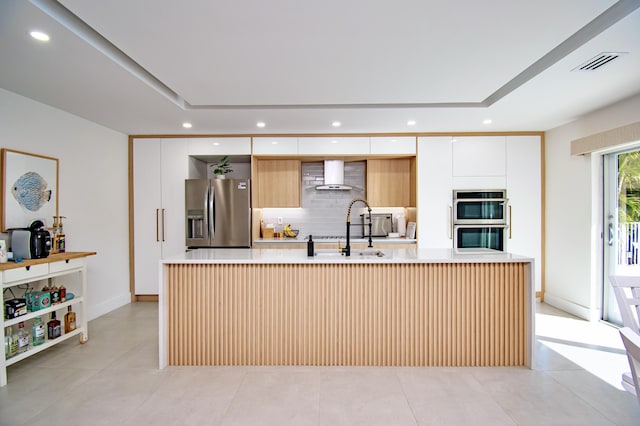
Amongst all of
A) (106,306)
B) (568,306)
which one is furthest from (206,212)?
(568,306)

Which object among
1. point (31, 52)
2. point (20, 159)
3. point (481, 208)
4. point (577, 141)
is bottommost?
point (481, 208)

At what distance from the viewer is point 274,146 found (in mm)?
4879

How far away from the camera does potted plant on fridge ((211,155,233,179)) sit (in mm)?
4906

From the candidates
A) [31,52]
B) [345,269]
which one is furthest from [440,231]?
[31,52]

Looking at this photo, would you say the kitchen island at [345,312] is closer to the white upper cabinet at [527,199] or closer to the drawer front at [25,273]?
the drawer front at [25,273]

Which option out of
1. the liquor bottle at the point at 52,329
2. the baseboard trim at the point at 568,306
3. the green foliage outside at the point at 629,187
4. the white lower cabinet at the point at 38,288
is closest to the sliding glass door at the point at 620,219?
the green foliage outside at the point at 629,187

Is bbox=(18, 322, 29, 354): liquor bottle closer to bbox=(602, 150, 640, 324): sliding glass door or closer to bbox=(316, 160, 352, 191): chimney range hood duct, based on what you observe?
bbox=(316, 160, 352, 191): chimney range hood duct

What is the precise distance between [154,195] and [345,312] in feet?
11.1

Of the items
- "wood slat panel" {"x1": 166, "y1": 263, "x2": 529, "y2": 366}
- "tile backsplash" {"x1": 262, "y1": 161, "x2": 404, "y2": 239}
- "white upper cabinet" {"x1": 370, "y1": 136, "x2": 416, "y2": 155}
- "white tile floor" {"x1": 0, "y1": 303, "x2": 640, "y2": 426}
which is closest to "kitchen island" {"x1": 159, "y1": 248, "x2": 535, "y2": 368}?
"wood slat panel" {"x1": 166, "y1": 263, "x2": 529, "y2": 366}

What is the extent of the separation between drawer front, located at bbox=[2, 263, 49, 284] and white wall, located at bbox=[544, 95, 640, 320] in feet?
18.0

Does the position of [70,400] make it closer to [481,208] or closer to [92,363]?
[92,363]

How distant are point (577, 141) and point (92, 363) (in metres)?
5.41

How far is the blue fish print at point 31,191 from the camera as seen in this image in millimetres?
3143

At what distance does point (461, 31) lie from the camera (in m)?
2.12
